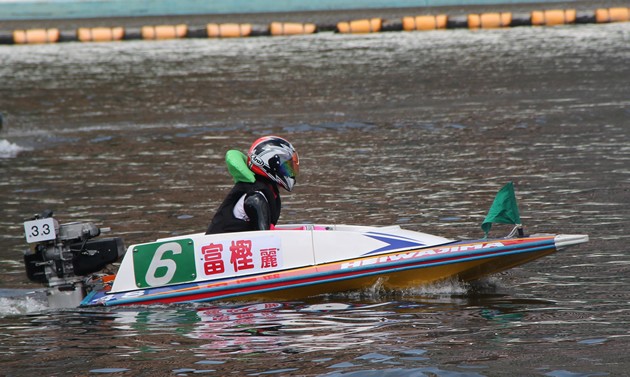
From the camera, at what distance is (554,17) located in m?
46.4

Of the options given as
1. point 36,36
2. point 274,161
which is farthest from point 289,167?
point 36,36

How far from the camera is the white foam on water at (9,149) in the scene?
22.7 metres

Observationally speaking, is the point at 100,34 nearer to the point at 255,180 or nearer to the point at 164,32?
the point at 164,32

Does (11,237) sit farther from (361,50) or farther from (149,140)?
(361,50)

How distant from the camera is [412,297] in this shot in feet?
35.3

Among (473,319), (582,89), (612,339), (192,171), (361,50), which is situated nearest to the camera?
(612,339)

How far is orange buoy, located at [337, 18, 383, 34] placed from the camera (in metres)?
47.2

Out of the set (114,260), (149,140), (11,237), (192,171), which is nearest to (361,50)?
(149,140)

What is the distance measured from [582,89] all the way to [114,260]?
18.3m

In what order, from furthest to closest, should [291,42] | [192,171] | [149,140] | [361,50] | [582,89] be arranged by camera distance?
[291,42] < [361,50] < [582,89] < [149,140] < [192,171]

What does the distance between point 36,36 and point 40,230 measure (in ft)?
132

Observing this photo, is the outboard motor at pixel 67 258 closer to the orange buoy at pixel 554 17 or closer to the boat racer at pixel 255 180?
the boat racer at pixel 255 180

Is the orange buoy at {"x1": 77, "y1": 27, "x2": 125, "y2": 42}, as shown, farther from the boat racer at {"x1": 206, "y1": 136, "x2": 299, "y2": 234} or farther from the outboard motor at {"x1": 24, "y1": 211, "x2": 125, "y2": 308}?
the boat racer at {"x1": 206, "y1": 136, "x2": 299, "y2": 234}

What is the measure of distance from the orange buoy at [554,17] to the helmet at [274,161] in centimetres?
3699
